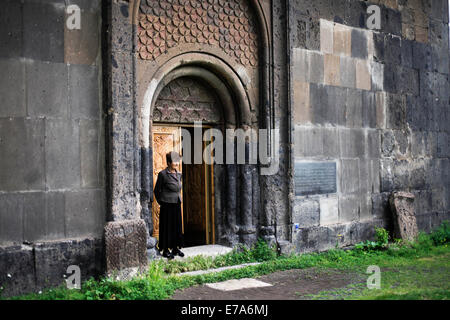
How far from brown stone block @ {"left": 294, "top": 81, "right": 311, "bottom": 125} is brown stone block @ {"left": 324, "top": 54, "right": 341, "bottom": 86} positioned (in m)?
0.56

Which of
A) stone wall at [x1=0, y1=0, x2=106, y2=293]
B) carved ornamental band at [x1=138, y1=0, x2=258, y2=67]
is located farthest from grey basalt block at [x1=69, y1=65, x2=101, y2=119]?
carved ornamental band at [x1=138, y1=0, x2=258, y2=67]

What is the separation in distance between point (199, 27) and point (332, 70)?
2.76 m

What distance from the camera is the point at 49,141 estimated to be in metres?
5.88

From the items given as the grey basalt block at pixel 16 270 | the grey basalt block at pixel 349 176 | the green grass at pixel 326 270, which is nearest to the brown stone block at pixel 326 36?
the grey basalt block at pixel 349 176

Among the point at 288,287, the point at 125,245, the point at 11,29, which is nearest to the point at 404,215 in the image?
the point at 288,287

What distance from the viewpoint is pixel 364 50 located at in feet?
30.8

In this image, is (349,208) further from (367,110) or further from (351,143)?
(367,110)

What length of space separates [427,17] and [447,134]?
101 inches

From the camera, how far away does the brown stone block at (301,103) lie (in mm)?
8250

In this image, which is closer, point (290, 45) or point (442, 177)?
point (290, 45)

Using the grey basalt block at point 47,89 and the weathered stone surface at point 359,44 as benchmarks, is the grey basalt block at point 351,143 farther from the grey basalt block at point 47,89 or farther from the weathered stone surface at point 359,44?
the grey basalt block at point 47,89
